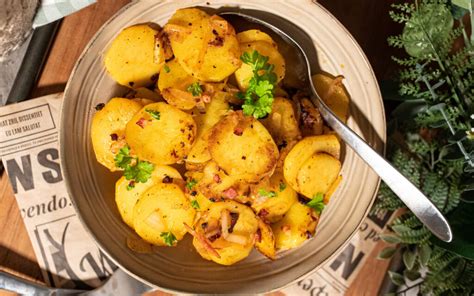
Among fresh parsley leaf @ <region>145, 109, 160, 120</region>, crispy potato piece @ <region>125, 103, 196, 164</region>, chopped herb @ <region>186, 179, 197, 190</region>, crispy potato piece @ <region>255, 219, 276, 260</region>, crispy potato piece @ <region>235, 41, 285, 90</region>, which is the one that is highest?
crispy potato piece @ <region>235, 41, 285, 90</region>

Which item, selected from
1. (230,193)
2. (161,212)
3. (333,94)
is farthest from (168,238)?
(333,94)

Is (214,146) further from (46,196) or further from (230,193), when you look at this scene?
(46,196)

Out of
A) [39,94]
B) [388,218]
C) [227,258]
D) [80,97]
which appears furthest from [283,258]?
[39,94]

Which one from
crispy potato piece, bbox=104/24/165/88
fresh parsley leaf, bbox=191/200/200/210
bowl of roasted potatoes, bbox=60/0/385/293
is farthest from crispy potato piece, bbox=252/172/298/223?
crispy potato piece, bbox=104/24/165/88

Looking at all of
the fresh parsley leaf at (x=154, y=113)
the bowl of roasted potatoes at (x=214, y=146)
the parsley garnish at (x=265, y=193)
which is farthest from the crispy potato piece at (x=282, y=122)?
the fresh parsley leaf at (x=154, y=113)

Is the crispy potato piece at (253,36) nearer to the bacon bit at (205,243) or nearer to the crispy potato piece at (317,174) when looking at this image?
the crispy potato piece at (317,174)

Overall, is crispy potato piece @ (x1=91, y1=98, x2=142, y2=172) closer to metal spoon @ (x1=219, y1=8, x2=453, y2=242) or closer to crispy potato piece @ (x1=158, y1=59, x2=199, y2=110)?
crispy potato piece @ (x1=158, y1=59, x2=199, y2=110)
